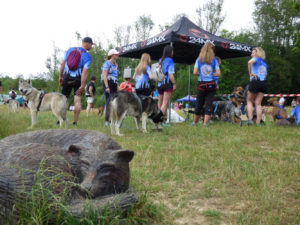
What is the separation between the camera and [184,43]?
916 centimetres

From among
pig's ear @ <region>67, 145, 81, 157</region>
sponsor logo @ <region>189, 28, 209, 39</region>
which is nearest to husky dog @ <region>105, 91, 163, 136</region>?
pig's ear @ <region>67, 145, 81, 157</region>

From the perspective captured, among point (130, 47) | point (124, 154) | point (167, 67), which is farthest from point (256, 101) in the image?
point (124, 154)

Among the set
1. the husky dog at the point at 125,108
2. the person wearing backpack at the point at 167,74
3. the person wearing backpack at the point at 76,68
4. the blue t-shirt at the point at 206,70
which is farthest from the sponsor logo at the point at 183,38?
the person wearing backpack at the point at 76,68

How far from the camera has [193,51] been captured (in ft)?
36.7

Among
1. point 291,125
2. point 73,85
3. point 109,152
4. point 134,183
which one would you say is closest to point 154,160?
point 134,183

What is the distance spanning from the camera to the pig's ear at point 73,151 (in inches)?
71.2

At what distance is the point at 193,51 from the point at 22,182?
1054 cm

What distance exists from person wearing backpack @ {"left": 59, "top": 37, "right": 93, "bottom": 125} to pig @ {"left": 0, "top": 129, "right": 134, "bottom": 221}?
15.1ft

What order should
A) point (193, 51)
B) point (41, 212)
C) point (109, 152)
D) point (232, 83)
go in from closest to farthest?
point (41, 212) < point (109, 152) < point (193, 51) < point (232, 83)

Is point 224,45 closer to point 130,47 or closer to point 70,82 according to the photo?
point 130,47

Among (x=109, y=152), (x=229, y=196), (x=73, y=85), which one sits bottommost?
(x=229, y=196)

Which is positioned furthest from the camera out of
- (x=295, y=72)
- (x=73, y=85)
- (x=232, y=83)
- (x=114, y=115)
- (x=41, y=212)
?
(x=232, y=83)

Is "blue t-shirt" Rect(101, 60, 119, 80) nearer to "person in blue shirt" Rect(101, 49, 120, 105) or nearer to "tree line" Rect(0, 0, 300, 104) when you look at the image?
"person in blue shirt" Rect(101, 49, 120, 105)

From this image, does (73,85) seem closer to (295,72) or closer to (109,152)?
(109,152)
